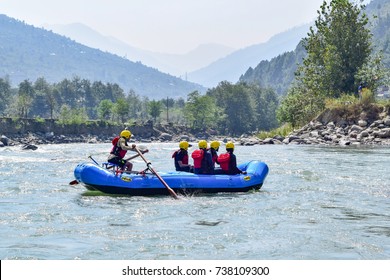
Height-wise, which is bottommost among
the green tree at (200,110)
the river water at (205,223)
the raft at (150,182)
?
the river water at (205,223)

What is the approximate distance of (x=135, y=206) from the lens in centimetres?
1627

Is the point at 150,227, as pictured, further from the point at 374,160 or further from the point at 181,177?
the point at 374,160

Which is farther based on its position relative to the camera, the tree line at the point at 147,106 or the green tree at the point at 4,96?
the green tree at the point at 4,96

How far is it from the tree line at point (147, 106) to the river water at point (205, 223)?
279 feet

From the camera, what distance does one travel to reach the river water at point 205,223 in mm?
11117

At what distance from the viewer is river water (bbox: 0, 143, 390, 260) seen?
11117mm

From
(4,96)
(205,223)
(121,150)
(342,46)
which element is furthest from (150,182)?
(4,96)

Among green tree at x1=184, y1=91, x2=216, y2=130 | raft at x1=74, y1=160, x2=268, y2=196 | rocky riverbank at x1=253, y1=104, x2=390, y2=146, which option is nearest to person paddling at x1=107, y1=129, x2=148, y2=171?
raft at x1=74, y1=160, x2=268, y2=196

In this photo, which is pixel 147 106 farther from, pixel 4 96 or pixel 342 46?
pixel 342 46

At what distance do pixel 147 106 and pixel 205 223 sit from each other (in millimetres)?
125318

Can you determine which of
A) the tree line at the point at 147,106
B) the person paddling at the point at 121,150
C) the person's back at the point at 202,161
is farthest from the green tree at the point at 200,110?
the person's back at the point at 202,161

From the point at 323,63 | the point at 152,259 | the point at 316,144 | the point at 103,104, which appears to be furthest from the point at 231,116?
the point at 152,259

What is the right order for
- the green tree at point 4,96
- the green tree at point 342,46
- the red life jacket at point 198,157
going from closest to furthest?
1. the red life jacket at point 198,157
2. the green tree at point 342,46
3. the green tree at point 4,96

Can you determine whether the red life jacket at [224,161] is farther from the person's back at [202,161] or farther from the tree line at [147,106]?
the tree line at [147,106]
